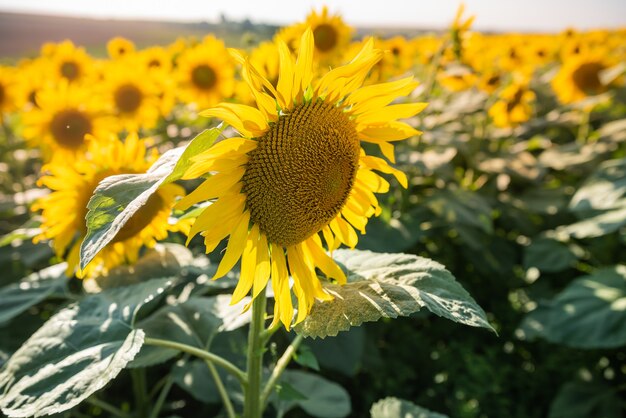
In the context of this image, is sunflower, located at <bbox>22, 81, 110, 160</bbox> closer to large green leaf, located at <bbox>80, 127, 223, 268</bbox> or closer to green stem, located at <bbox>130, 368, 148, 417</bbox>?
green stem, located at <bbox>130, 368, 148, 417</bbox>

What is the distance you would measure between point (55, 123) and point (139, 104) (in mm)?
697

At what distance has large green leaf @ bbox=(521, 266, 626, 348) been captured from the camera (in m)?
2.18

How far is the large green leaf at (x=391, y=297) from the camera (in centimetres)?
93

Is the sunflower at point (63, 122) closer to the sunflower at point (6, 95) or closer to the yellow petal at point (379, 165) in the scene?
the sunflower at point (6, 95)

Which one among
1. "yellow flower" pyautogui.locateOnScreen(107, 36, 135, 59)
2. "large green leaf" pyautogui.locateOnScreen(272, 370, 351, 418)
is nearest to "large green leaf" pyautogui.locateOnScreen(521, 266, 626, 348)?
"large green leaf" pyautogui.locateOnScreen(272, 370, 351, 418)

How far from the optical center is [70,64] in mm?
4297

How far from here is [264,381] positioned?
1711mm

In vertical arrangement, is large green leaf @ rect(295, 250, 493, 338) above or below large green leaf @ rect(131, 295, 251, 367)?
above

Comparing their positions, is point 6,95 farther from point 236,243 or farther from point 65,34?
point 65,34

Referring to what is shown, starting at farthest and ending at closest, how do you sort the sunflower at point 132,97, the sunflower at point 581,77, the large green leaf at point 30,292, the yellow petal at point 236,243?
the sunflower at point 581,77 < the sunflower at point 132,97 < the large green leaf at point 30,292 < the yellow petal at point 236,243

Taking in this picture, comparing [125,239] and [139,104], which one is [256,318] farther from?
[139,104]

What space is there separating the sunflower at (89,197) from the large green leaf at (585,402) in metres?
1.95

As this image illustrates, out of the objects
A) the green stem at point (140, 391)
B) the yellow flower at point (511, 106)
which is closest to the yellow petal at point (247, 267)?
the green stem at point (140, 391)

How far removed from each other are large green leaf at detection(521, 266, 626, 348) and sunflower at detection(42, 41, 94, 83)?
12.6 feet
